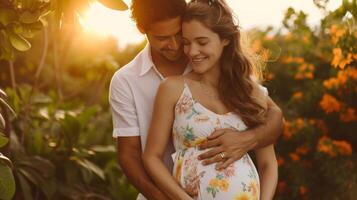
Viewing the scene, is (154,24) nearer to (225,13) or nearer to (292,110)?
(225,13)

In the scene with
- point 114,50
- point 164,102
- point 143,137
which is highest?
point 164,102

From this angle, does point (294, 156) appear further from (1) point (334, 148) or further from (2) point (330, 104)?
(2) point (330, 104)

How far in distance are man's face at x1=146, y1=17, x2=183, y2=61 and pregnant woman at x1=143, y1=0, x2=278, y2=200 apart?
7 cm

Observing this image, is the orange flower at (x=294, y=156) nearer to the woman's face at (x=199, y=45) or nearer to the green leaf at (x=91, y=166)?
the green leaf at (x=91, y=166)

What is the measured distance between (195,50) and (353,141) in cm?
305

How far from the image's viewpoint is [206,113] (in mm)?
3412

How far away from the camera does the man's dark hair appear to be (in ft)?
11.6

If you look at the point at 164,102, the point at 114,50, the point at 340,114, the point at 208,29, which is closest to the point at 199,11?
the point at 208,29

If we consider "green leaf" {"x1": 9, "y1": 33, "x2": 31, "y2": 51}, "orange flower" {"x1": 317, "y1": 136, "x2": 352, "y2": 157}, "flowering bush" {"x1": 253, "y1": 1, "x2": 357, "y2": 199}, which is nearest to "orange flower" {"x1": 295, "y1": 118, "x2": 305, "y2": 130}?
"flowering bush" {"x1": 253, "y1": 1, "x2": 357, "y2": 199}

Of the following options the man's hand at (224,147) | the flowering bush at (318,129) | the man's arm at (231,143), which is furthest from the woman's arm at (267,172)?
the flowering bush at (318,129)

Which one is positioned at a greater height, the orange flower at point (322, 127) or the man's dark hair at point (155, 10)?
the man's dark hair at point (155, 10)

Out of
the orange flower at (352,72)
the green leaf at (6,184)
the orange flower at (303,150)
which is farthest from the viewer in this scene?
the orange flower at (303,150)

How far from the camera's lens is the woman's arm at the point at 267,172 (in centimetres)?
352

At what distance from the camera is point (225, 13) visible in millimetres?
3619
